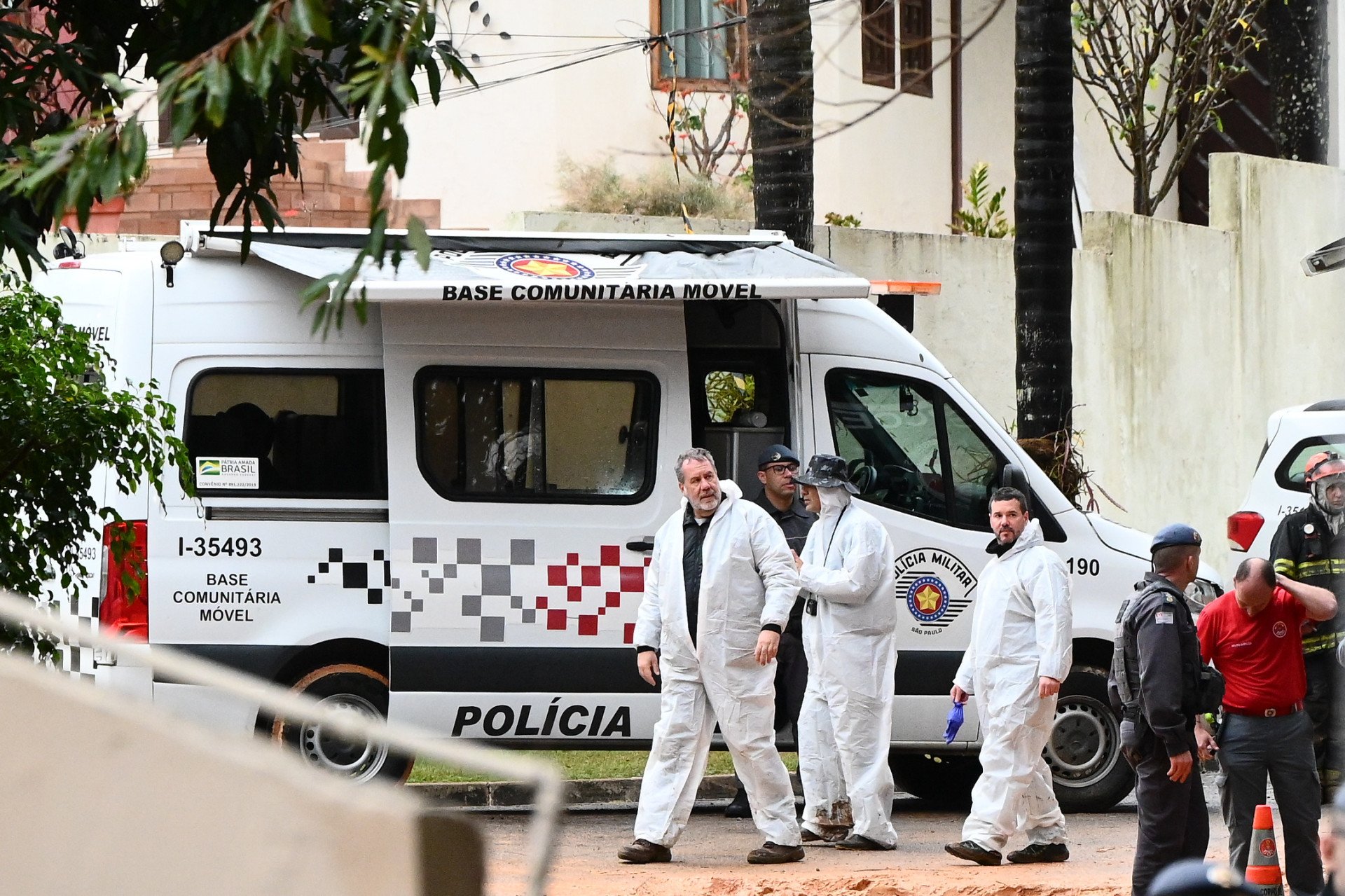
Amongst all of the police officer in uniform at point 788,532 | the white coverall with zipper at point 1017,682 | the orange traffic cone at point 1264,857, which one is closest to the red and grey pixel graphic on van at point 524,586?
the police officer in uniform at point 788,532

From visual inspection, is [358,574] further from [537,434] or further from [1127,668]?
[1127,668]

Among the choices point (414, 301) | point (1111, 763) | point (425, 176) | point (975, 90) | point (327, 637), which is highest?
point (975, 90)

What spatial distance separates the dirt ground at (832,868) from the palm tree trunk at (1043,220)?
392 cm

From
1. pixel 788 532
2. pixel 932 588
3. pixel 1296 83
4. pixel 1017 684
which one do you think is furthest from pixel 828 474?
pixel 1296 83

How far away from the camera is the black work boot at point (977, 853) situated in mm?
7473

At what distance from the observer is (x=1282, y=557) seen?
8891mm

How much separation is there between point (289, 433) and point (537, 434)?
1.12 m

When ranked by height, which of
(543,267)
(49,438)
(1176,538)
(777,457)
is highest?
(543,267)

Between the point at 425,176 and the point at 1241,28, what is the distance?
831 cm

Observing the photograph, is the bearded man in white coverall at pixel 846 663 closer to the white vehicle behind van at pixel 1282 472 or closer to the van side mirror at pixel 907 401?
the van side mirror at pixel 907 401

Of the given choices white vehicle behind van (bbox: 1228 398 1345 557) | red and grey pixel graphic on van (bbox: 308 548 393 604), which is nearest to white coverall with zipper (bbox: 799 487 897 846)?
red and grey pixel graphic on van (bbox: 308 548 393 604)

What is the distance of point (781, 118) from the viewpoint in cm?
1179

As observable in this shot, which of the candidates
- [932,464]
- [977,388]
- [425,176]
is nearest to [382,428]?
[932,464]

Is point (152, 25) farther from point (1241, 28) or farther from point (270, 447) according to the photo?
point (1241, 28)
